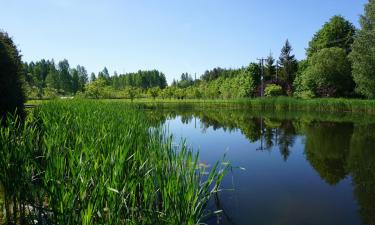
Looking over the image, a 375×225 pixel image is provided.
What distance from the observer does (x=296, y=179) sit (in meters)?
8.12

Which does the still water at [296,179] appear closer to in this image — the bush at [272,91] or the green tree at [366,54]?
the green tree at [366,54]

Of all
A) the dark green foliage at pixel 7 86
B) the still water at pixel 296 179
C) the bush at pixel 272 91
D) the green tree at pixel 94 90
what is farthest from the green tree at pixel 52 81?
the still water at pixel 296 179

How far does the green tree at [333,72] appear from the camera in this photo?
113 feet

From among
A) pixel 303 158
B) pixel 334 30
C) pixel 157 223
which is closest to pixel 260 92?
pixel 334 30

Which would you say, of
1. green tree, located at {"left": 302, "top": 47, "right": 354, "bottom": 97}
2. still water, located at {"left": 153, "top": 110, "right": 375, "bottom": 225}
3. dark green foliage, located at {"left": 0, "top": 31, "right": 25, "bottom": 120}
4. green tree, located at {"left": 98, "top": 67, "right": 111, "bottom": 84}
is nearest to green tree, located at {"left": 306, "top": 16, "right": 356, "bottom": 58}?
green tree, located at {"left": 302, "top": 47, "right": 354, "bottom": 97}

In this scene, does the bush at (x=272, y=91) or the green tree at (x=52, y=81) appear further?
the green tree at (x=52, y=81)

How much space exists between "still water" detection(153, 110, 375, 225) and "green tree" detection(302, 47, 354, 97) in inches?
851

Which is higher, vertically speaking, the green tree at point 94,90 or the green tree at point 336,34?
the green tree at point 336,34

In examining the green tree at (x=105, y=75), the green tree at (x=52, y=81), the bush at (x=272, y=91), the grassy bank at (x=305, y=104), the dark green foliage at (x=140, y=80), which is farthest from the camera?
the dark green foliage at (x=140, y=80)

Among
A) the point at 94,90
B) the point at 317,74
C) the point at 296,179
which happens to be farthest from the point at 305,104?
the point at 296,179

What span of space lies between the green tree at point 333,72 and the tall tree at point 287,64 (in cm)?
1084

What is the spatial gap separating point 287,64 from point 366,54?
66.1 feet

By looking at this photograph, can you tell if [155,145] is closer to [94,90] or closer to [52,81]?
[94,90]

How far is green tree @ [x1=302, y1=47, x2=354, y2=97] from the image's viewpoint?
113 feet
